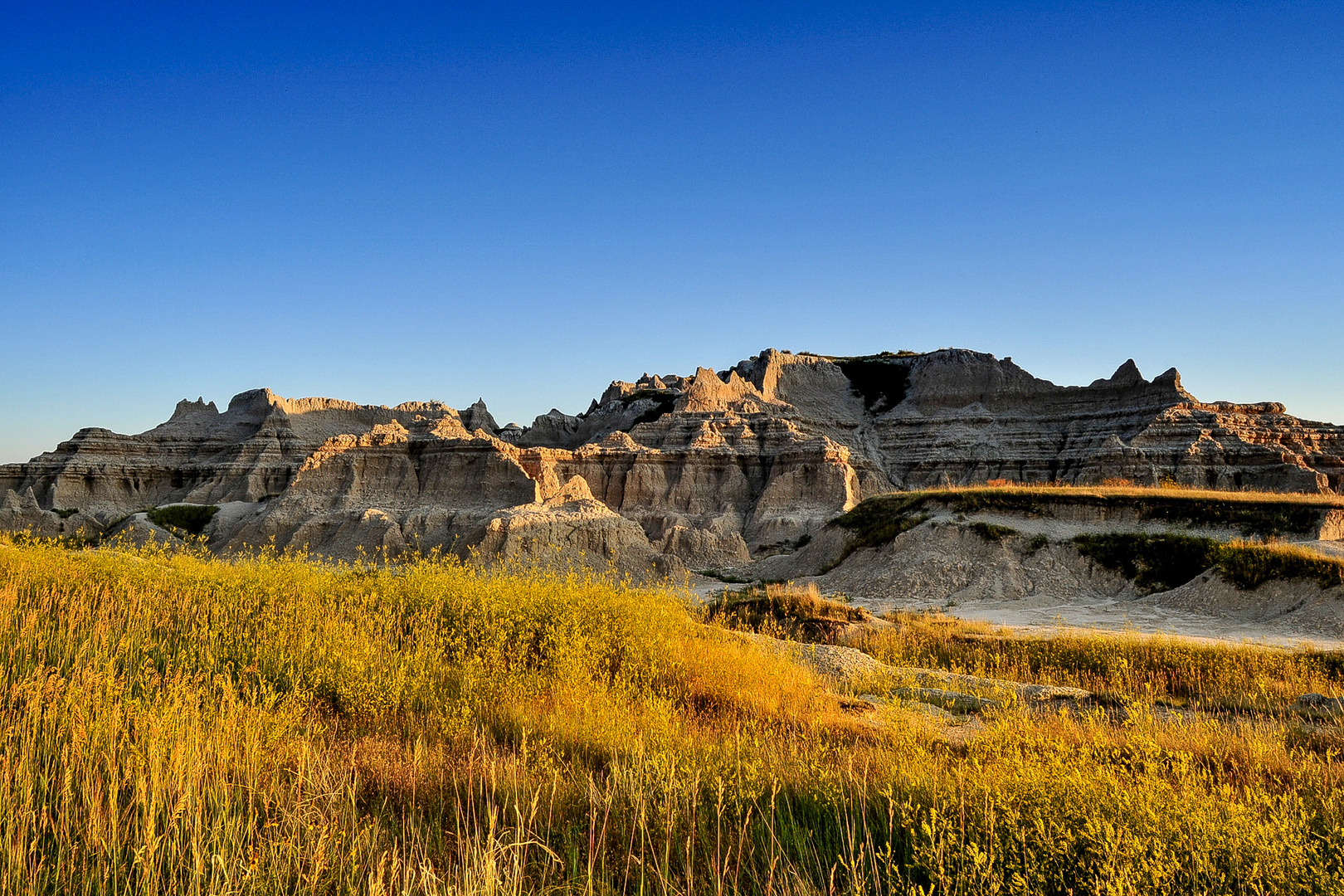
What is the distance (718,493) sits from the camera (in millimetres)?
56062

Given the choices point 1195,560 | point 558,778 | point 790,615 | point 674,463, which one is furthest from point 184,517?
point 1195,560

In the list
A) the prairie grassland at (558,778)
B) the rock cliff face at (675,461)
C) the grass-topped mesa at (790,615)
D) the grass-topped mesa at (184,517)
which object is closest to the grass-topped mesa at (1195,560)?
the grass-topped mesa at (790,615)

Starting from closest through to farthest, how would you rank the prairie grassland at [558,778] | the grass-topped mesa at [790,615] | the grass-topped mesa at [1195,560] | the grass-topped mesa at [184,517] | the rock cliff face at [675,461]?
the prairie grassland at [558,778], the grass-topped mesa at [790,615], the grass-topped mesa at [1195,560], the rock cliff face at [675,461], the grass-topped mesa at [184,517]

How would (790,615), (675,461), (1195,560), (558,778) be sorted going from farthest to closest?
1. (675,461)
2. (1195,560)
3. (790,615)
4. (558,778)

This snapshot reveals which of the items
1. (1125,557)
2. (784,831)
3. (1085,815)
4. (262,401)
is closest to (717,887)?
(784,831)

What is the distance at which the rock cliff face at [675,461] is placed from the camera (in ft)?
152

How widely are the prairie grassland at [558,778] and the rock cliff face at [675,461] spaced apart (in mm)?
30285

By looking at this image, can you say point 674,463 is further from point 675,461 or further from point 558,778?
point 558,778

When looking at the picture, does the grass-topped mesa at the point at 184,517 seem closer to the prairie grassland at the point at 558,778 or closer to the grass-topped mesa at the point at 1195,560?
the prairie grassland at the point at 558,778

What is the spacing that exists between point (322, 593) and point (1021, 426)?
6215cm

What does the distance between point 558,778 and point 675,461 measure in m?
53.0

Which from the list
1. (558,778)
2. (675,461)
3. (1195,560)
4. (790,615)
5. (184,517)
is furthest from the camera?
(675,461)

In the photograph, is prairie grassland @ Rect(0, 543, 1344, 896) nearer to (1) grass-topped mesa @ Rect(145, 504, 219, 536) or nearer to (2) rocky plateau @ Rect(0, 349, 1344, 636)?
(2) rocky plateau @ Rect(0, 349, 1344, 636)

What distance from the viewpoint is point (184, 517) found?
178ft
